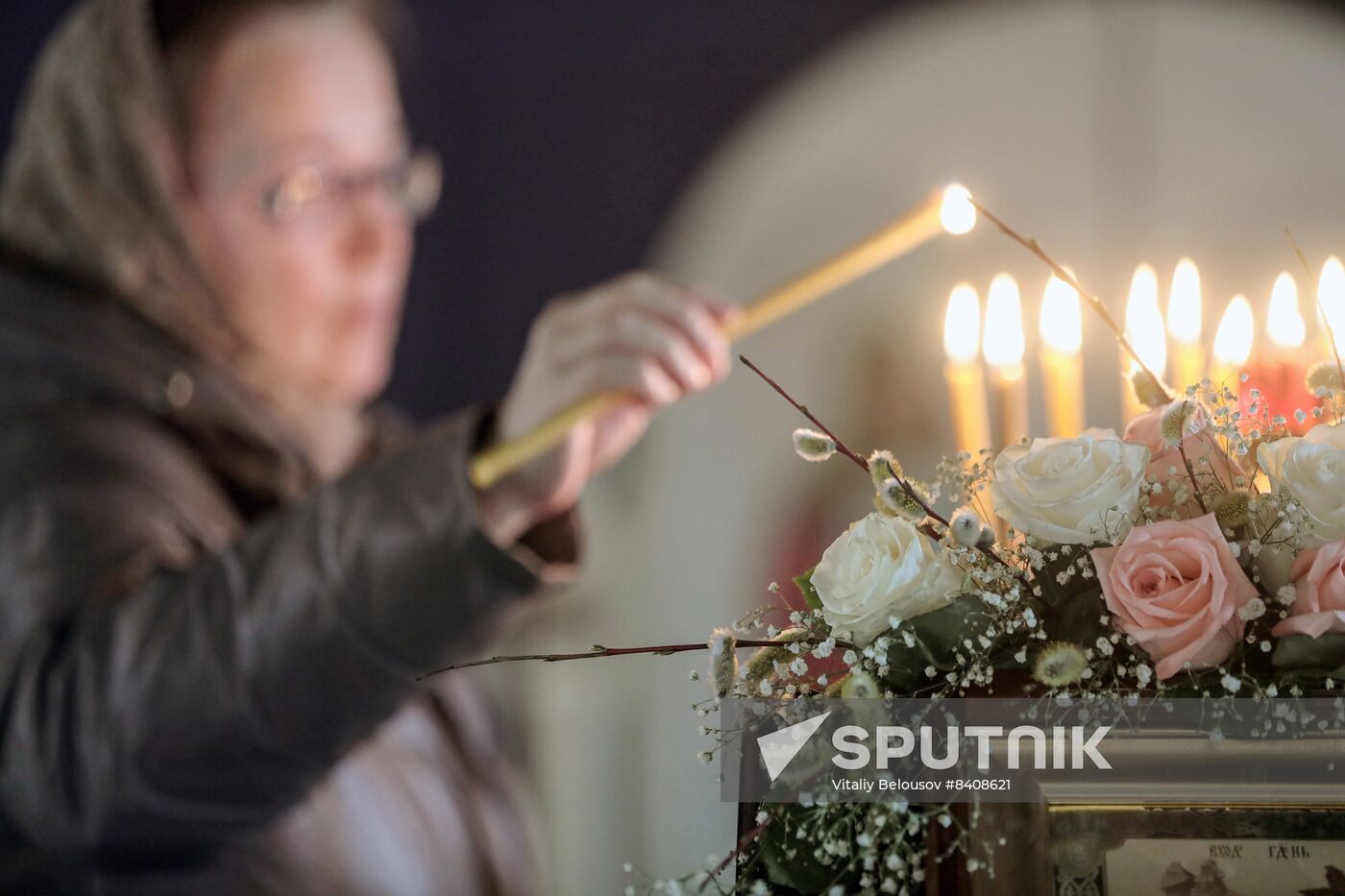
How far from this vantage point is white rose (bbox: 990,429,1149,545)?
45cm

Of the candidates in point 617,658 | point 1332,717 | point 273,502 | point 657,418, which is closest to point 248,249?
point 273,502

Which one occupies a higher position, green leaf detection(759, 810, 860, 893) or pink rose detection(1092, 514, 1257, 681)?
pink rose detection(1092, 514, 1257, 681)

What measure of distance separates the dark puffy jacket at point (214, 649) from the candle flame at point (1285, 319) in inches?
18.3

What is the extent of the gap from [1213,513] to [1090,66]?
1.49 m

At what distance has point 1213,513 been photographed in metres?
0.46

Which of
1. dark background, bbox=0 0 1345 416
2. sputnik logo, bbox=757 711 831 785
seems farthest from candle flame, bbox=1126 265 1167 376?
dark background, bbox=0 0 1345 416

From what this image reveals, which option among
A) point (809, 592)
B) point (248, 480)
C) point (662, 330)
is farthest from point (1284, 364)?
point (248, 480)

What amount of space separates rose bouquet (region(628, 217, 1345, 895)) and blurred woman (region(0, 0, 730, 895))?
0.38 metres

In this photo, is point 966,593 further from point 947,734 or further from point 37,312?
point 37,312

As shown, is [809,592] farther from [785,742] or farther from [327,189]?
[327,189]

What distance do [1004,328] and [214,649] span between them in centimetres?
54

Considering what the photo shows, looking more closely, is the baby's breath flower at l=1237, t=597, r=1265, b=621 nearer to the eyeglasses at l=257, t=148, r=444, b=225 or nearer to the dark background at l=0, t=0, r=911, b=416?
the eyeglasses at l=257, t=148, r=444, b=225

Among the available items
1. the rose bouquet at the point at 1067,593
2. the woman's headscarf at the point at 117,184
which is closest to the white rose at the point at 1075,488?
the rose bouquet at the point at 1067,593

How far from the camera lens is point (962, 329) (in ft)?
2.17
